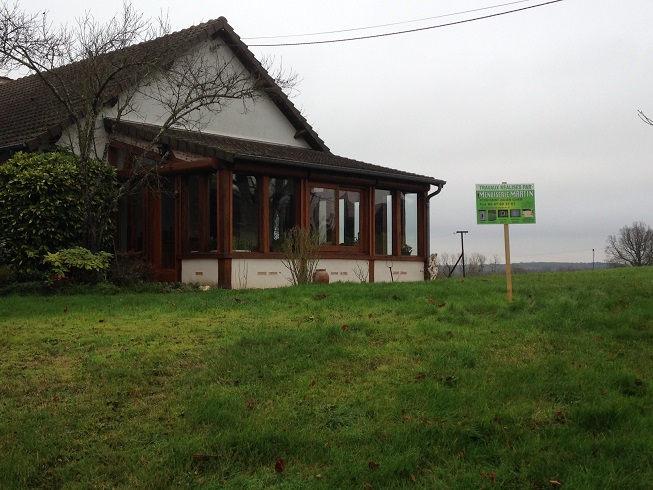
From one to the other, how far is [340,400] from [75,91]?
485 inches

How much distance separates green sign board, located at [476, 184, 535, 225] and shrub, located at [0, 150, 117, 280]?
821 centimetres

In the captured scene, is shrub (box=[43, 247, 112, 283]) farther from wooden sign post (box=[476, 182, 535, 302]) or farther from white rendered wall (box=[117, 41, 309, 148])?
wooden sign post (box=[476, 182, 535, 302])

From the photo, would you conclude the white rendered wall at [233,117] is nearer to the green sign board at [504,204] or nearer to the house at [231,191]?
the house at [231,191]

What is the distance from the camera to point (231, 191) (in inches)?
576

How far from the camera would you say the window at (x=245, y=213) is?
14859mm

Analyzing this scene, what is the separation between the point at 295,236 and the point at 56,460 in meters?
9.45

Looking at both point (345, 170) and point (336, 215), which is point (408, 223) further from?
point (345, 170)

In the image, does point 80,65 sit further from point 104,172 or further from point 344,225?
point 344,225

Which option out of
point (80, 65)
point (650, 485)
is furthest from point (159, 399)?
point (80, 65)

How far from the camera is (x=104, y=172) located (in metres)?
14.8

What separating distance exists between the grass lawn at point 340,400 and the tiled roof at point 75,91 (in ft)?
25.5

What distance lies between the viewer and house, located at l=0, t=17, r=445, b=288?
48.6 ft

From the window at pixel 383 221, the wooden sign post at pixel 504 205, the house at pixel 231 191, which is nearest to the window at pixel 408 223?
the house at pixel 231 191

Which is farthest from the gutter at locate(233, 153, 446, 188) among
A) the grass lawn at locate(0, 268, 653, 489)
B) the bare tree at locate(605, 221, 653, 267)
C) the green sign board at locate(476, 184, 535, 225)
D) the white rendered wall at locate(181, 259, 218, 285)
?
the bare tree at locate(605, 221, 653, 267)
